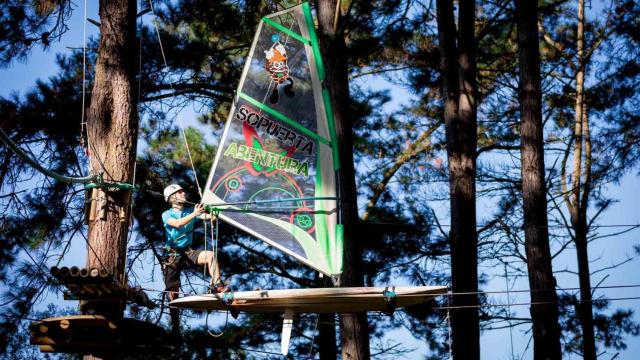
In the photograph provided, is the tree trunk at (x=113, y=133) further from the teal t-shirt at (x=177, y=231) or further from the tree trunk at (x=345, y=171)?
the tree trunk at (x=345, y=171)

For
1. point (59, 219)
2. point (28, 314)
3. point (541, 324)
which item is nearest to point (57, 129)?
point (59, 219)

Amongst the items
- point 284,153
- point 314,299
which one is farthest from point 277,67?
point 314,299

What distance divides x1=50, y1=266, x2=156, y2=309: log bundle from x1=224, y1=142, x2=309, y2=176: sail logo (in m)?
1.33

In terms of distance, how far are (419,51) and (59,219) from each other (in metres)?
5.66

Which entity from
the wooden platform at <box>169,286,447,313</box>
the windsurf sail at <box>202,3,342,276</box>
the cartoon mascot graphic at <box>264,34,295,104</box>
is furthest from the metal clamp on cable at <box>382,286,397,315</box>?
the cartoon mascot graphic at <box>264,34,295,104</box>

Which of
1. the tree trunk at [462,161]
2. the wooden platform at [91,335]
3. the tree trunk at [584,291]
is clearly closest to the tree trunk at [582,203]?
the tree trunk at [584,291]

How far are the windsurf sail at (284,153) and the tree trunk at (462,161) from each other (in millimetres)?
2801

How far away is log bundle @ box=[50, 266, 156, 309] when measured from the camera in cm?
675

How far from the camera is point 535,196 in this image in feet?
31.6

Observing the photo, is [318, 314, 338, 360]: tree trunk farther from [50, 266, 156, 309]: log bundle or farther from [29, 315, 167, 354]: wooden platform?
[50, 266, 156, 309]: log bundle

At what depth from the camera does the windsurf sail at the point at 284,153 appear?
746cm

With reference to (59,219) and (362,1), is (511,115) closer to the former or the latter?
(362,1)

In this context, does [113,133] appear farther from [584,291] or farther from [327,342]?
[584,291]

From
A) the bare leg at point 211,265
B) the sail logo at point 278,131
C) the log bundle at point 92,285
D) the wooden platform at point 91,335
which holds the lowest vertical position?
the wooden platform at point 91,335
